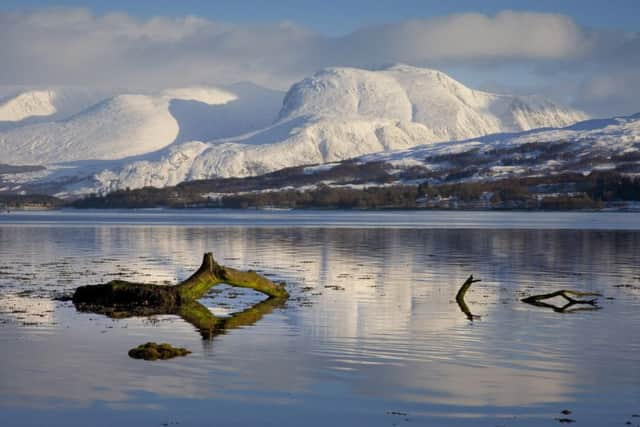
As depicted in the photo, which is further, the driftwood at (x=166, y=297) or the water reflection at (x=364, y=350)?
the driftwood at (x=166, y=297)

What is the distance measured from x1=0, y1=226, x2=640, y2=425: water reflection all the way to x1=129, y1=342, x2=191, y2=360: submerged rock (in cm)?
73

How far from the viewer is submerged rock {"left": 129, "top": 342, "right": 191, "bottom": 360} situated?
92.0 feet

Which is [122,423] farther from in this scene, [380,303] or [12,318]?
[380,303]

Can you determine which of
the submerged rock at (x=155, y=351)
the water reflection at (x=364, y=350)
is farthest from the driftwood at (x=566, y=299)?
the submerged rock at (x=155, y=351)

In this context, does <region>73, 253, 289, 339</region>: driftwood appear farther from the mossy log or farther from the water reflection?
the water reflection

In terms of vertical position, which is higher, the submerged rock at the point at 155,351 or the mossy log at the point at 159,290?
the mossy log at the point at 159,290

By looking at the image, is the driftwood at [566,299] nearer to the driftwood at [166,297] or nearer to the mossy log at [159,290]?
the driftwood at [166,297]

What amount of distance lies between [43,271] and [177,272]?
26.1 feet

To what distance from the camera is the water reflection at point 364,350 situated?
931 inches

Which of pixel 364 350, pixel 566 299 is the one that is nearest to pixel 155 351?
pixel 364 350

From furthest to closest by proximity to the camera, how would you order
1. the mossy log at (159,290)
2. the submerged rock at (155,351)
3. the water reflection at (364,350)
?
the mossy log at (159,290) < the submerged rock at (155,351) < the water reflection at (364,350)

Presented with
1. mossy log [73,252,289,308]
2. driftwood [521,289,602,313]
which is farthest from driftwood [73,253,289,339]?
driftwood [521,289,602,313]

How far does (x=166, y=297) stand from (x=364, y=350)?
502 inches

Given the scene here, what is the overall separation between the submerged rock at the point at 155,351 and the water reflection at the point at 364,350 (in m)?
0.73
